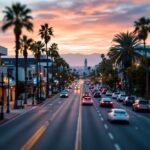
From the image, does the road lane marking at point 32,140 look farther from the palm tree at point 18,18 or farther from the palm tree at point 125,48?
the palm tree at point 125,48

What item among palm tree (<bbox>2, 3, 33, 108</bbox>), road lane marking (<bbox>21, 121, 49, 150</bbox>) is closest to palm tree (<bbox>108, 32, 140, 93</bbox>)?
palm tree (<bbox>2, 3, 33, 108</bbox>)

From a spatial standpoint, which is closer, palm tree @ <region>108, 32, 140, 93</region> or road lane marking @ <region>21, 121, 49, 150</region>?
road lane marking @ <region>21, 121, 49, 150</region>

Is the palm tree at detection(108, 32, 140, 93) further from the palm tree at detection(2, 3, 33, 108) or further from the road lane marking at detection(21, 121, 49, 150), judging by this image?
the road lane marking at detection(21, 121, 49, 150)

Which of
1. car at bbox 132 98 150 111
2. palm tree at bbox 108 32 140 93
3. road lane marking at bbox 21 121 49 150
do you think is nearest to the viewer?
road lane marking at bbox 21 121 49 150

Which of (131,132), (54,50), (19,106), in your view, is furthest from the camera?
(54,50)

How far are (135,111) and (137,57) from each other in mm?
39838

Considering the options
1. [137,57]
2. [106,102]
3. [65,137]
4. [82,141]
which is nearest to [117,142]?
[82,141]

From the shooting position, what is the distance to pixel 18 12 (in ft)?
200

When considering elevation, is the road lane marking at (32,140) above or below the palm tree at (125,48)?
below

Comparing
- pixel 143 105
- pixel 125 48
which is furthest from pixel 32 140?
pixel 125 48

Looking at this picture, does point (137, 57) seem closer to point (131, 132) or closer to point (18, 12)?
point (18, 12)

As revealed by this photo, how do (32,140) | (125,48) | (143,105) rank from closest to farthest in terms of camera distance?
(32,140)
(143,105)
(125,48)

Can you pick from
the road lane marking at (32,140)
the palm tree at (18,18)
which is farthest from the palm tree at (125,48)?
the road lane marking at (32,140)

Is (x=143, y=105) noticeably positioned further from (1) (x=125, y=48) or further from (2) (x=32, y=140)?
(1) (x=125, y=48)
